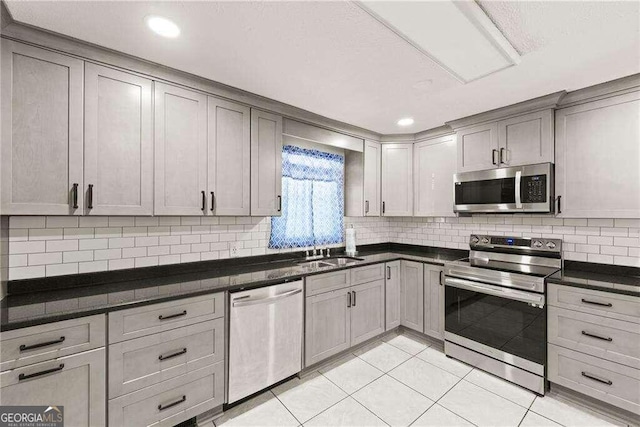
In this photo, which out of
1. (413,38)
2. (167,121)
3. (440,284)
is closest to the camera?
(413,38)

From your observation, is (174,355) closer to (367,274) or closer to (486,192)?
(367,274)

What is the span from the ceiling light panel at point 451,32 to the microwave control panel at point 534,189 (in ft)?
3.73

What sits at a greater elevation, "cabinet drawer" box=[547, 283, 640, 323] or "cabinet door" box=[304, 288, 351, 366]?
"cabinet drawer" box=[547, 283, 640, 323]

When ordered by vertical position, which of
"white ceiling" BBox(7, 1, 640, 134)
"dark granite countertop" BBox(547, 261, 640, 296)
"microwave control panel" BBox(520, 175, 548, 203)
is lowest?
"dark granite countertop" BBox(547, 261, 640, 296)

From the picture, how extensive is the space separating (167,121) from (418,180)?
280cm

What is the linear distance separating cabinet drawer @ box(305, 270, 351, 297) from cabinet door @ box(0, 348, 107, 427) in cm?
148

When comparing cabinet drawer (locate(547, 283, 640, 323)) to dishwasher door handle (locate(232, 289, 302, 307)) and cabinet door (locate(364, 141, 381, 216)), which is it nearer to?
cabinet door (locate(364, 141, 381, 216))

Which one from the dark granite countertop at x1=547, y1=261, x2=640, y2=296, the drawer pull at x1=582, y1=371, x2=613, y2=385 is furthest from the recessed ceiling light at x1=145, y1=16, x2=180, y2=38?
the drawer pull at x1=582, y1=371, x2=613, y2=385

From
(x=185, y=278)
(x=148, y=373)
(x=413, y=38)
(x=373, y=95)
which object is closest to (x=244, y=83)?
(x=373, y=95)

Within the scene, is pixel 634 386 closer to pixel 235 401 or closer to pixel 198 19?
pixel 235 401

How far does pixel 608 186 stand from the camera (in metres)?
2.27

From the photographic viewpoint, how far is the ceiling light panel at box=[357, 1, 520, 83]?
1.39 m

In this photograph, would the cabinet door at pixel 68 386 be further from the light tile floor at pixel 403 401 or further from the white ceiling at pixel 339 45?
the white ceiling at pixel 339 45

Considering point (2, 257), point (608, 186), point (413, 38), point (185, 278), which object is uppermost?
point (413, 38)
